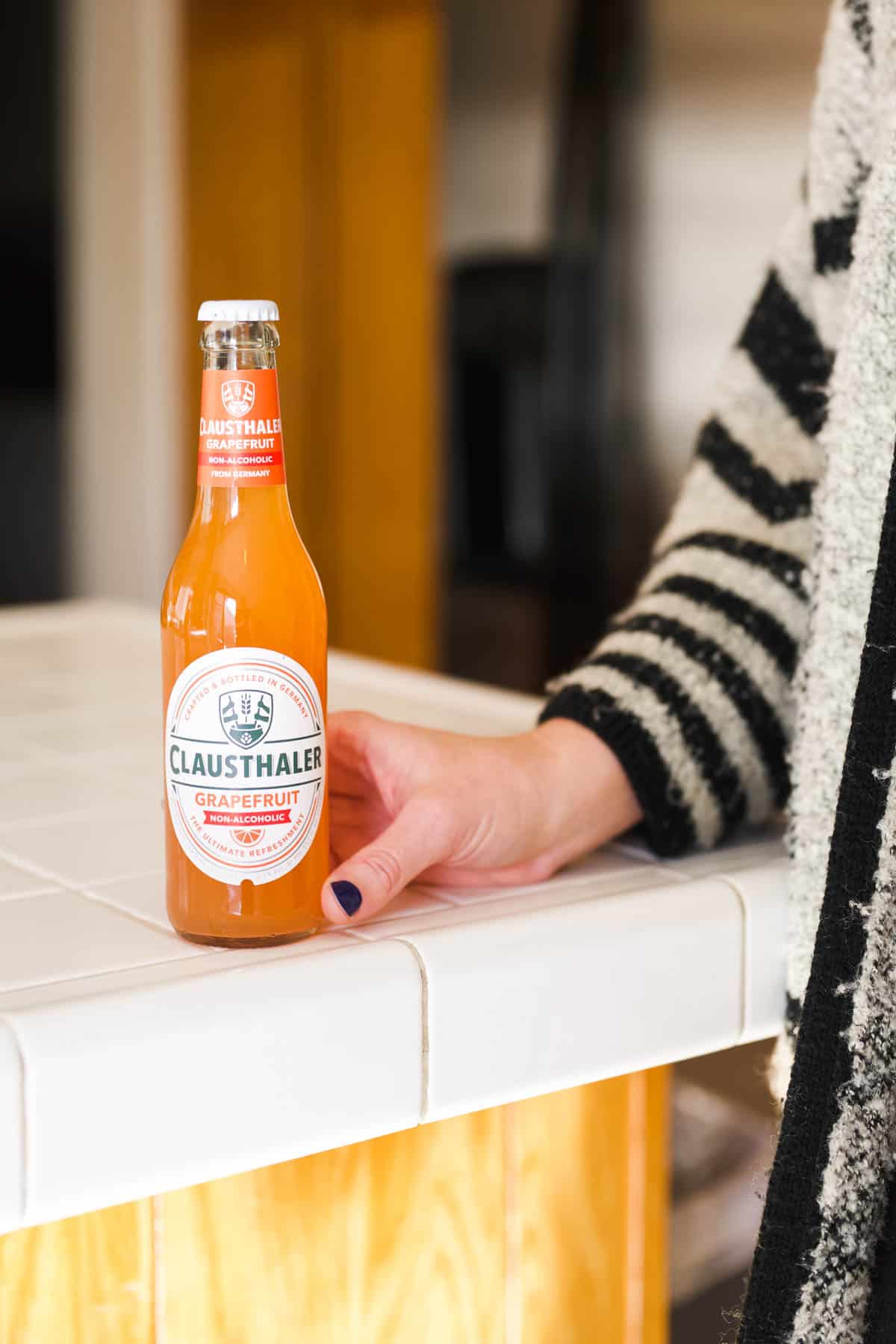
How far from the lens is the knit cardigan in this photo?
1.85 ft

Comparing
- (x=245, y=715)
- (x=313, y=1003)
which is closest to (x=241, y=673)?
(x=245, y=715)

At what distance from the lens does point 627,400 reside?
2.39m

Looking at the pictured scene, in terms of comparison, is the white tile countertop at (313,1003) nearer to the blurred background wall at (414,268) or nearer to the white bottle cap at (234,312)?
the white bottle cap at (234,312)

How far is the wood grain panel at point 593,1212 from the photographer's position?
752 millimetres

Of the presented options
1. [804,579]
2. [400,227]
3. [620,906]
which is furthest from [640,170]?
[620,906]

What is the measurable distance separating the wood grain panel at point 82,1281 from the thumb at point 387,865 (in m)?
0.15

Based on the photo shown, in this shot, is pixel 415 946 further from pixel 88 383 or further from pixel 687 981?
pixel 88 383

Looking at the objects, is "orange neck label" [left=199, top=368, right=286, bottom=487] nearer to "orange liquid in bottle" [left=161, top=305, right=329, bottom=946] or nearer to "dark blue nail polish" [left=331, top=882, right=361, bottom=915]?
"orange liquid in bottle" [left=161, top=305, right=329, bottom=946]

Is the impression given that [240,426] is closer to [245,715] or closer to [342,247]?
[245,715]

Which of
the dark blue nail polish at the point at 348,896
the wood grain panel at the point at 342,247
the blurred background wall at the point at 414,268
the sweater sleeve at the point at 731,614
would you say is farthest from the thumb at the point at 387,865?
the wood grain panel at the point at 342,247

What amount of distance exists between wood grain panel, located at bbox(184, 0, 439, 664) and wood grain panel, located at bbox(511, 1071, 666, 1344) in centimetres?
287

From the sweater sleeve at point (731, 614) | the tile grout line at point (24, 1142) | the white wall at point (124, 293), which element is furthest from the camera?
the white wall at point (124, 293)

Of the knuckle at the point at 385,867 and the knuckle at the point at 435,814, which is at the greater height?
the knuckle at the point at 435,814

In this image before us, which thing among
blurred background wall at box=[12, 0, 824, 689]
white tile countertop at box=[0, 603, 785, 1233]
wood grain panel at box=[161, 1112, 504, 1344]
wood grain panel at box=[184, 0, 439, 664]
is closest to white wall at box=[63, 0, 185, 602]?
blurred background wall at box=[12, 0, 824, 689]
